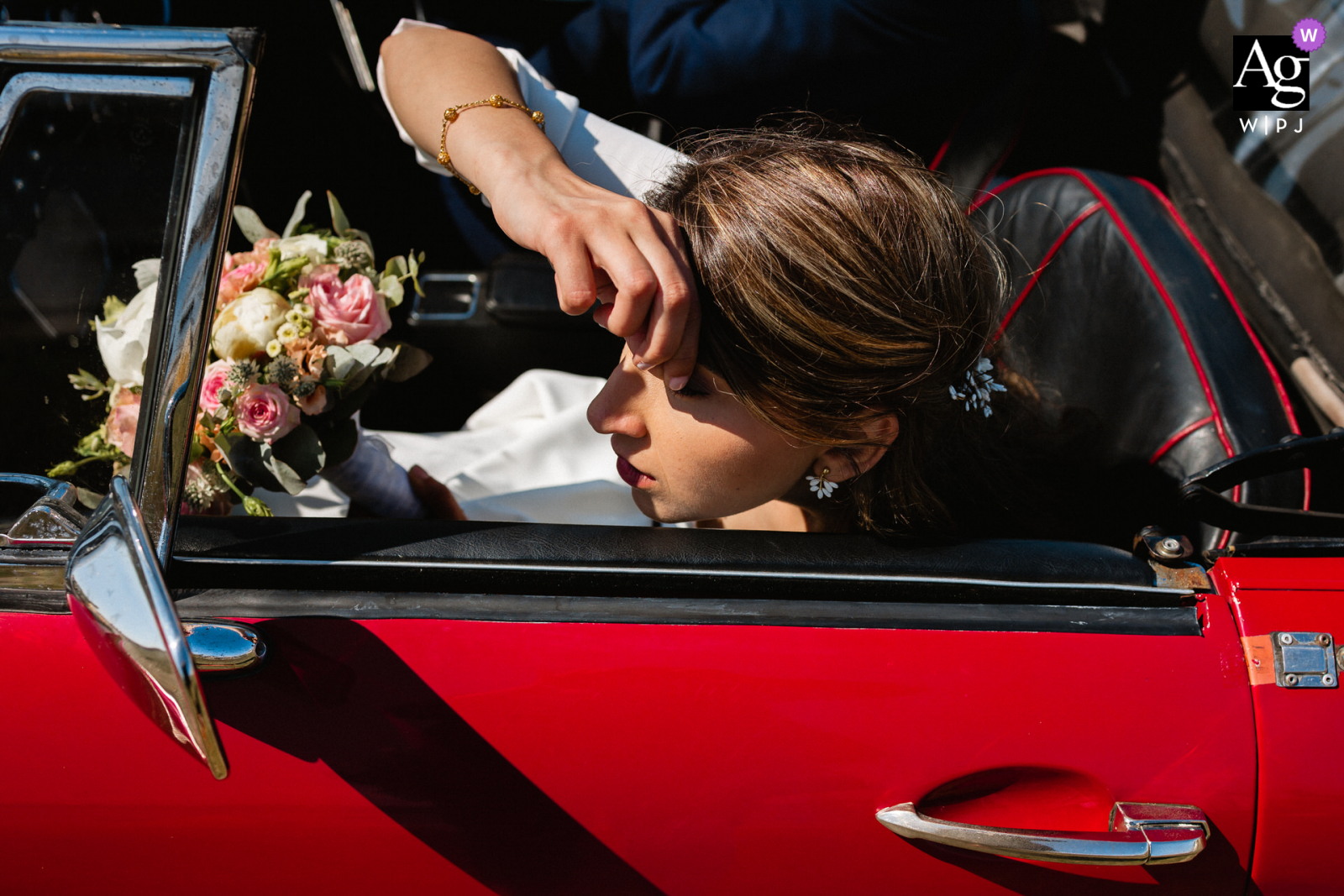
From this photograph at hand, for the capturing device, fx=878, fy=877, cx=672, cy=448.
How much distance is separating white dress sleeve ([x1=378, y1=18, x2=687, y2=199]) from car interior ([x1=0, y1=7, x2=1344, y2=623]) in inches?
25.1

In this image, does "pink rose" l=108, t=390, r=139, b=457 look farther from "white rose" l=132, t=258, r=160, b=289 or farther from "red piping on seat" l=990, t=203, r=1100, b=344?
"red piping on seat" l=990, t=203, r=1100, b=344

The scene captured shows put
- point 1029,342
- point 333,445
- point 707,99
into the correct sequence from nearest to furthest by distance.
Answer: point 333,445, point 1029,342, point 707,99

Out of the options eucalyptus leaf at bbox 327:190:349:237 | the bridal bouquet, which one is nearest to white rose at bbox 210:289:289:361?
the bridal bouquet

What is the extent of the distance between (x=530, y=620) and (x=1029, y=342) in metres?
1.32

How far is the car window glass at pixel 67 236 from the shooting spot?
3.70 ft

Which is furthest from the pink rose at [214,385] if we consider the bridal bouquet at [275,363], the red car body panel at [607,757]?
the red car body panel at [607,757]

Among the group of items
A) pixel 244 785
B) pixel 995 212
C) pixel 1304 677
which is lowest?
pixel 244 785

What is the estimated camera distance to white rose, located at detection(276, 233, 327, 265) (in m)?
1.52

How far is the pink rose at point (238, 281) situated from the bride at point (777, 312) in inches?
14.9

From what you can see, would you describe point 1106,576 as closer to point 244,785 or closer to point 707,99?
point 244,785

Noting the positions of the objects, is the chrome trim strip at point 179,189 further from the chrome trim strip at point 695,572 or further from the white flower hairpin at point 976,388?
the white flower hairpin at point 976,388

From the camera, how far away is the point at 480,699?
0.95 meters

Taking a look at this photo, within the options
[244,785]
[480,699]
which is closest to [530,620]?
[480,699]

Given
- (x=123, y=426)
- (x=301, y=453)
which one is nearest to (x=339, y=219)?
(x=301, y=453)
